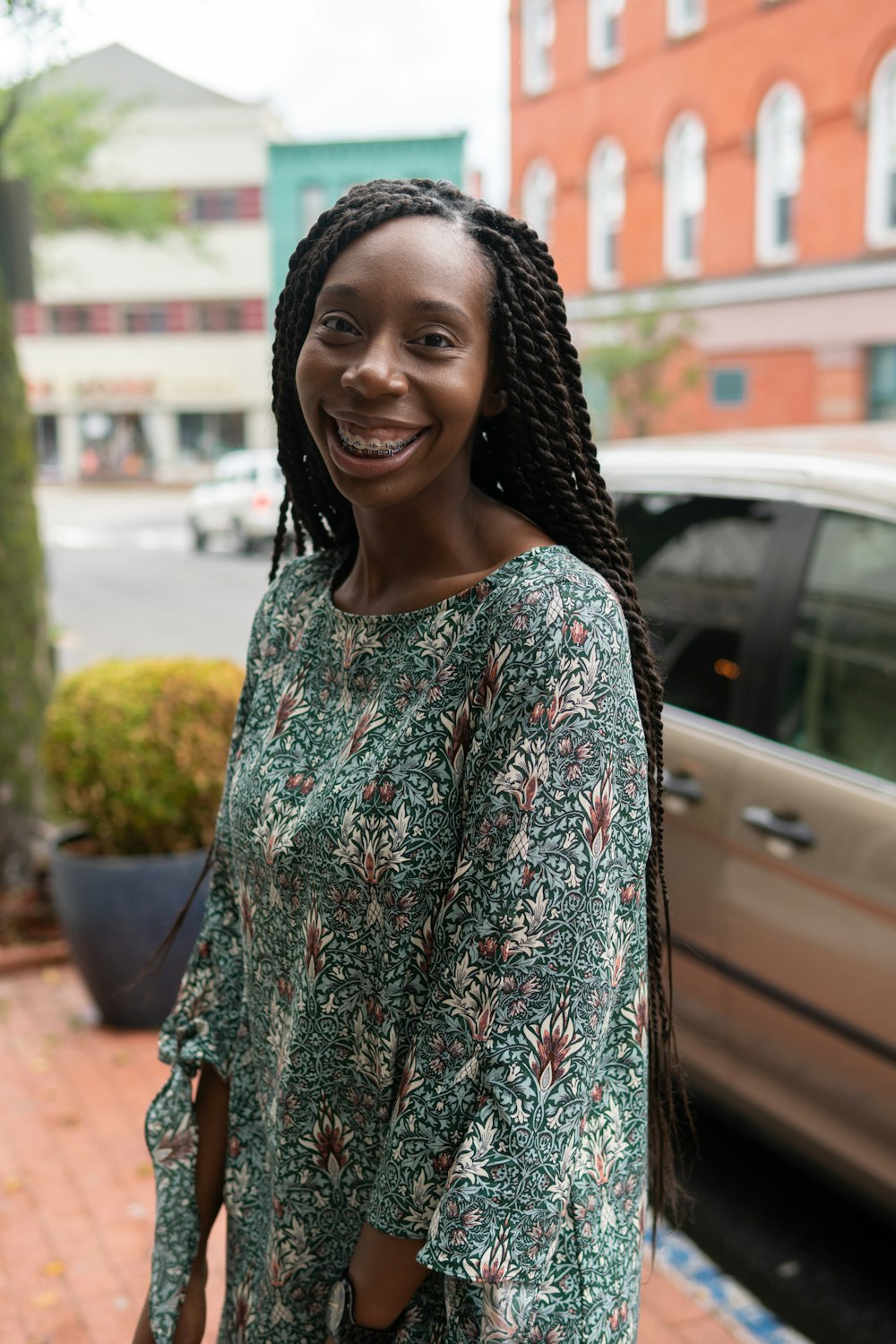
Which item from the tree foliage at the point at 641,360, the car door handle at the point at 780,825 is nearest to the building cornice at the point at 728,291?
Answer: the tree foliage at the point at 641,360

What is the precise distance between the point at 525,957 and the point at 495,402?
57 cm

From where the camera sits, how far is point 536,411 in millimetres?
1384

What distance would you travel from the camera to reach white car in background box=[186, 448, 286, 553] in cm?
1415

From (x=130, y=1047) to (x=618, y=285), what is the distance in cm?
1514

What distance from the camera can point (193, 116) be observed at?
14.5 meters

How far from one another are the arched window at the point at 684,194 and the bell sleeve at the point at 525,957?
16.5m

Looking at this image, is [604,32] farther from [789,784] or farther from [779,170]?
[789,784]

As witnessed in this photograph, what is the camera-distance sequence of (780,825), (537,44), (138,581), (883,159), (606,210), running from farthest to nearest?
1. (606,210)
2. (138,581)
3. (883,159)
4. (537,44)
5. (780,825)

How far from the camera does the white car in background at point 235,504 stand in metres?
14.1

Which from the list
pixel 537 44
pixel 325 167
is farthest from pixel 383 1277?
pixel 537 44

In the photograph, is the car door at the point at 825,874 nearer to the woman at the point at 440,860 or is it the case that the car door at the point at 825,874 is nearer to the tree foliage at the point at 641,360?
the woman at the point at 440,860

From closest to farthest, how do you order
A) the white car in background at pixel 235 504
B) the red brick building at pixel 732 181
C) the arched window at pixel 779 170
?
the white car in background at pixel 235 504 < the red brick building at pixel 732 181 < the arched window at pixel 779 170

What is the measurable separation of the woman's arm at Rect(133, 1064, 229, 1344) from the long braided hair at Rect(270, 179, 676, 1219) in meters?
0.52

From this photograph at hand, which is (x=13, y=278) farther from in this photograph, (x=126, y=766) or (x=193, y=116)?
(x=193, y=116)
